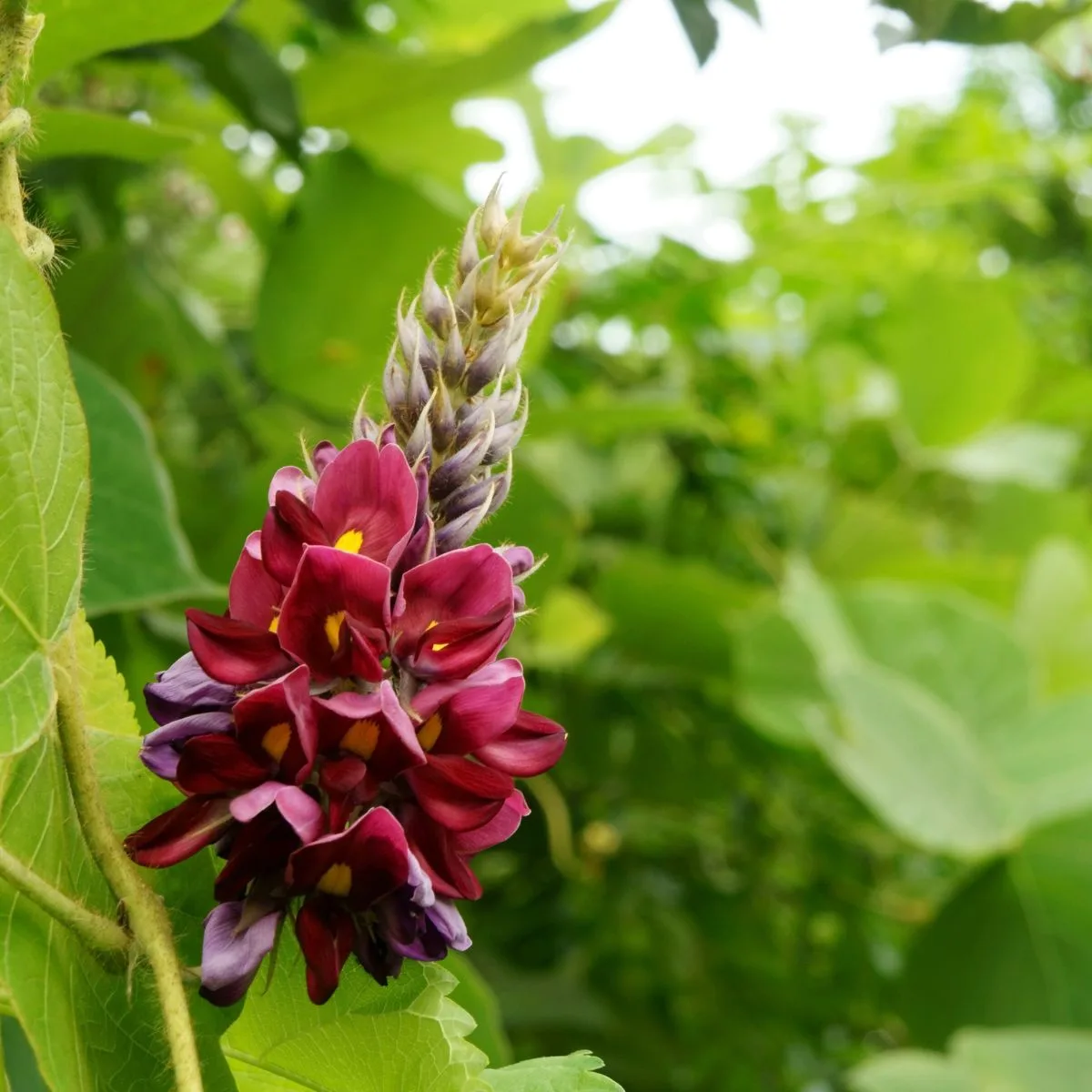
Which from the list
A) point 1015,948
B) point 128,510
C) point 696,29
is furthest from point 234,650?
point 1015,948

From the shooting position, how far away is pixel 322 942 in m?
0.24

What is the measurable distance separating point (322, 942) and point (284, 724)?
42 millimetres

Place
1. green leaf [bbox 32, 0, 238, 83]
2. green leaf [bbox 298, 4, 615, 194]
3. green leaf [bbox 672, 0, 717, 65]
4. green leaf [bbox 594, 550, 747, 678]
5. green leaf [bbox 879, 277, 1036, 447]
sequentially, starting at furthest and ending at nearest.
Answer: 1. green leaf [bbox 879, 277, 1036, 447]
2. green leaf [bbox 594, 550, 747, 678]
3. green leaf [bbox 298, 4, 615, 194]
4. green leaf [bbox 672, 0, 717, 65]
5. green leaf [bbox 32, 0, 238, 83]

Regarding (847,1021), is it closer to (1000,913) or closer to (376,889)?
(1000,913)

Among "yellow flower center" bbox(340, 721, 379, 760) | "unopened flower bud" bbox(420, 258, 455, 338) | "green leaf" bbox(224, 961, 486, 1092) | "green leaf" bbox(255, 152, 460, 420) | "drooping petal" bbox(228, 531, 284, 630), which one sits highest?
"unopened flower bud" bbox(420, 258, 455, 338)

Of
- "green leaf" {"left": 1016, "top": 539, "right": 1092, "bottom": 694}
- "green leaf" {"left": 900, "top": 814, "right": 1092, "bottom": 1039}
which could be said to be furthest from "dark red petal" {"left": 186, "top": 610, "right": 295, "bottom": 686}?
"green leaf" {"left": 1016, "top": 539, "right": 1092, "bottom": 694}

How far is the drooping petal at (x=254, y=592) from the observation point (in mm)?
260

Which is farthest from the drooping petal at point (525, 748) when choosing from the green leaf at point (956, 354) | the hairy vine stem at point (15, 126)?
the green leaf at point (956, 354)

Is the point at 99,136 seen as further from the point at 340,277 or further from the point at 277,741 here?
the point at 277,741

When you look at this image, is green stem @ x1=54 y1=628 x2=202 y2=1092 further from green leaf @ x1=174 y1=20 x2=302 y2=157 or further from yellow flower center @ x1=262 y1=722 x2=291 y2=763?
green leaf @ x1=174 y1=20 x2=302 y2=157

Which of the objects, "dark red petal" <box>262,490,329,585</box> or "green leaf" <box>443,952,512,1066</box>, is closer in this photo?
"dark red petal" <box>262,490,329,585</box>

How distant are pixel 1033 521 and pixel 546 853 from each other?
586 millimetres

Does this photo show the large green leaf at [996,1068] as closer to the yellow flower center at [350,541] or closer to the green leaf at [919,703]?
the green leaf at [919,703]

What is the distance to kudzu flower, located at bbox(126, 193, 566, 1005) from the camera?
234mm
